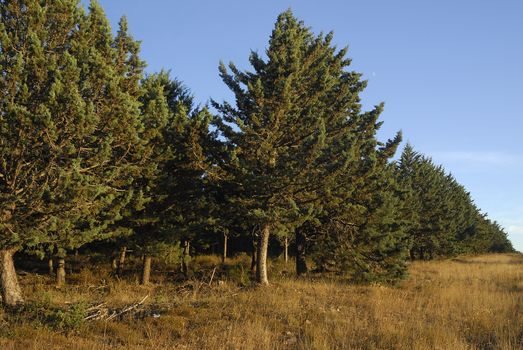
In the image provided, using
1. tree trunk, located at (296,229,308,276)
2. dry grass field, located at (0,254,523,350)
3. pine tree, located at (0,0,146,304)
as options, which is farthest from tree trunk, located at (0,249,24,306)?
tree trunk, located at (296,229,308,276)

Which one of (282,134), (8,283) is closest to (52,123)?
(8,283)

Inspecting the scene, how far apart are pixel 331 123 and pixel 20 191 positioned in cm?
1306

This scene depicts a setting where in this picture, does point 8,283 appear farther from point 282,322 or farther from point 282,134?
point 282,134

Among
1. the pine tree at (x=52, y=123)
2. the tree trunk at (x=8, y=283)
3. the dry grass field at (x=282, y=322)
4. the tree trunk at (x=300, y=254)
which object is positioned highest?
the pine tree at (x=52, y=123)

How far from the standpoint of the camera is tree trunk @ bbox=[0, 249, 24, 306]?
41.0ft

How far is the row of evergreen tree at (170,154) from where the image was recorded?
462 inches

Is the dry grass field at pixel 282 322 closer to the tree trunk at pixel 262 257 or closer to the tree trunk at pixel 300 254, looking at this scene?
the tree trunk at pixel 262 257

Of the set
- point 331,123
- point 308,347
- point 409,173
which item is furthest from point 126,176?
point 409,173

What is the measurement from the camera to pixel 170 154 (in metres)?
17.2

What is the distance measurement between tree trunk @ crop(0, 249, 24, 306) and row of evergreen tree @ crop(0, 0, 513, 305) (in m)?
0.04

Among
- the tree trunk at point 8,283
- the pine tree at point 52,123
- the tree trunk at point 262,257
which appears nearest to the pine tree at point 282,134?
the tree trunk at point 262,257

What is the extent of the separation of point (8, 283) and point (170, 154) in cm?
691

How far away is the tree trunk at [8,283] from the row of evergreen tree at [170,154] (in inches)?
1.5

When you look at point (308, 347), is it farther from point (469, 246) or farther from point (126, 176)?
point (469, 246)
